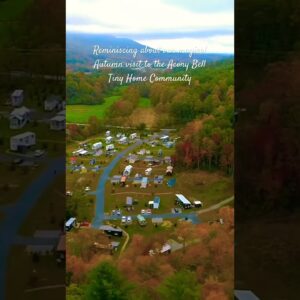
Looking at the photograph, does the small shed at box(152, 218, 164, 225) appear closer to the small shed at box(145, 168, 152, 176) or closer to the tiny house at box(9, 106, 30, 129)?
the small shed at box(145, 168, 152, 176)

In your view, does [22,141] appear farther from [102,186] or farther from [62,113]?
[102,186]

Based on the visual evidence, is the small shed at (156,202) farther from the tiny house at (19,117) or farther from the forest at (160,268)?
the tiny house at (19,117)
